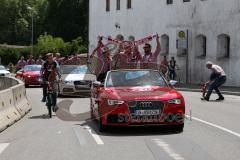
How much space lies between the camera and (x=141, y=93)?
→ 1264 cm

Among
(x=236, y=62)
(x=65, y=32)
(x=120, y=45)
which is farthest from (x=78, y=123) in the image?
(x=65, y=32)

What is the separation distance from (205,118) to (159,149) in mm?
5622

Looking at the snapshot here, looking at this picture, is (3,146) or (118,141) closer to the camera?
(3,146)

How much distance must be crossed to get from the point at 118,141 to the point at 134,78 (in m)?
2.60

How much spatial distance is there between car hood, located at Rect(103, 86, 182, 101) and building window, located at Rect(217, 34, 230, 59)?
952 inches

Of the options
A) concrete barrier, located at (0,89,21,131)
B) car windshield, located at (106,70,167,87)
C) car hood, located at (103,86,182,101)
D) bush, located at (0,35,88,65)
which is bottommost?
concrete barrier, located at (0,89,21,131)

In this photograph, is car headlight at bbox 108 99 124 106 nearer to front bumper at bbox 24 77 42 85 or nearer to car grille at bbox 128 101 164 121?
car grille at bbox 128 101 164 121

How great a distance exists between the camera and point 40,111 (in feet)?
61.3

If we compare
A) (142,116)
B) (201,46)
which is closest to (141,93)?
(142,116)

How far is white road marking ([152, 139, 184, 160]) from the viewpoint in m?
9.48

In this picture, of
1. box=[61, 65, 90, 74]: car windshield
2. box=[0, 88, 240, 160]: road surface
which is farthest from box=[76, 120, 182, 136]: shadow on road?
box=[61, 65, 90, 74]: car windshield

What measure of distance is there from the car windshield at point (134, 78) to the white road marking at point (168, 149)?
240cm

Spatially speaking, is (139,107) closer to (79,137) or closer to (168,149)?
(79,137)

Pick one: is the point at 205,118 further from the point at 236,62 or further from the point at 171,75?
the point at 171,75
